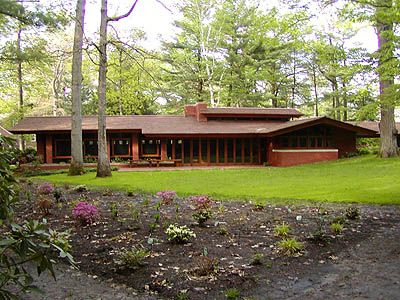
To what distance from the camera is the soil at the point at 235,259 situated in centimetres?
404

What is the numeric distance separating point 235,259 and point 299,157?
19255 mm

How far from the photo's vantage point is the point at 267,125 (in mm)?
26344

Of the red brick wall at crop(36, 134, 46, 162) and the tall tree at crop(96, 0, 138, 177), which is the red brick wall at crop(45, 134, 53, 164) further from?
the tall tree at crop(96, 0, 138, 177)

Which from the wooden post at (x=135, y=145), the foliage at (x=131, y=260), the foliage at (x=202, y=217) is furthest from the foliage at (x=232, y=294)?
the wooden post at (x=135, y=145)

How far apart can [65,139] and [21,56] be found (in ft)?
28.1

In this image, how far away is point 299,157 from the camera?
2323 centimetres

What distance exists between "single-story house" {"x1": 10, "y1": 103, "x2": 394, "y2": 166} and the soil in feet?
52.9

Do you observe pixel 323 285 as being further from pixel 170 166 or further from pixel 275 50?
pixel 275 50

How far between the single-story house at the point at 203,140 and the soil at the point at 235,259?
16110 millimetres

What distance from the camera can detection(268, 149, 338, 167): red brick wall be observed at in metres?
23.0

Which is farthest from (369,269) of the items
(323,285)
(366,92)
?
(366,92)

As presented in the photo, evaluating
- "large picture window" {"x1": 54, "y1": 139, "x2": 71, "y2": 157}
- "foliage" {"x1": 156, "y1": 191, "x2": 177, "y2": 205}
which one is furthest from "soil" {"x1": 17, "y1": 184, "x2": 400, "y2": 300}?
"large picture window" {"x1": 54, "y1": 139, "x2": 71, "y2": 157}

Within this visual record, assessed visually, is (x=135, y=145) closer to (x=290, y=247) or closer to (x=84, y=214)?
(x=84, y=214)

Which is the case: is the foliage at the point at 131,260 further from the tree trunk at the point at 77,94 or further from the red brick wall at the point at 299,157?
the red brick wall at the point at 299,157
